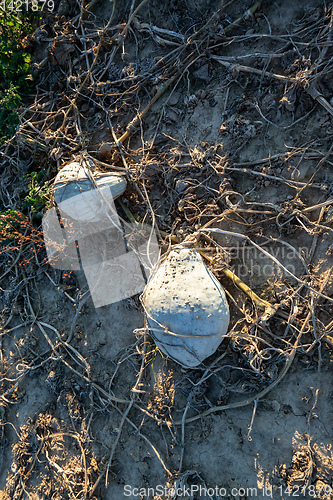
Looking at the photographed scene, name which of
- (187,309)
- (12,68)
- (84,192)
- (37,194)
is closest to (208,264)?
(187,309)

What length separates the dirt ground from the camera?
2.66 meters

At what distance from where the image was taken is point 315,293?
8.57ft

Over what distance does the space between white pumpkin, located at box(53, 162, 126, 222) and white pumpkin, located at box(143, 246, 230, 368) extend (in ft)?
3.07

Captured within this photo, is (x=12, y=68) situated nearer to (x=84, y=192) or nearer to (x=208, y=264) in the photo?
(x=84, y=192)

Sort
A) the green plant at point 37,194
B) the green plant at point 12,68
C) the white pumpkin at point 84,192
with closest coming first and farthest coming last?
1. the white pumpkin at point 84,192
2. the green plant at point 37,194
3. the green plant at point 12,68

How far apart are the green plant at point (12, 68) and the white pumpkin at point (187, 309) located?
272cm

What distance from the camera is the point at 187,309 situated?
2480 mm

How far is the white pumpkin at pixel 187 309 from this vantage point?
97.7 inches

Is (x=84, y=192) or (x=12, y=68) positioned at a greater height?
(x=12, y=68)

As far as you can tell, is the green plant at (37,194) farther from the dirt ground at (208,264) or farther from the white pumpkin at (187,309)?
the white pumpkin at (187,309)

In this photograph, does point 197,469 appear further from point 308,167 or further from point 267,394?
point 308,167

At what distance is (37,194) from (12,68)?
1.66 metres

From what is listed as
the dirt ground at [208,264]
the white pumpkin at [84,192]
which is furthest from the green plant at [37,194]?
the white pumpkin at [84,192]

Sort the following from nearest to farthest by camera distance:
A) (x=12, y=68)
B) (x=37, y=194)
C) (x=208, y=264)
→ 1. (x=208, y=264)
2. (x=37, y=194)
3. (x=12, y=68)
